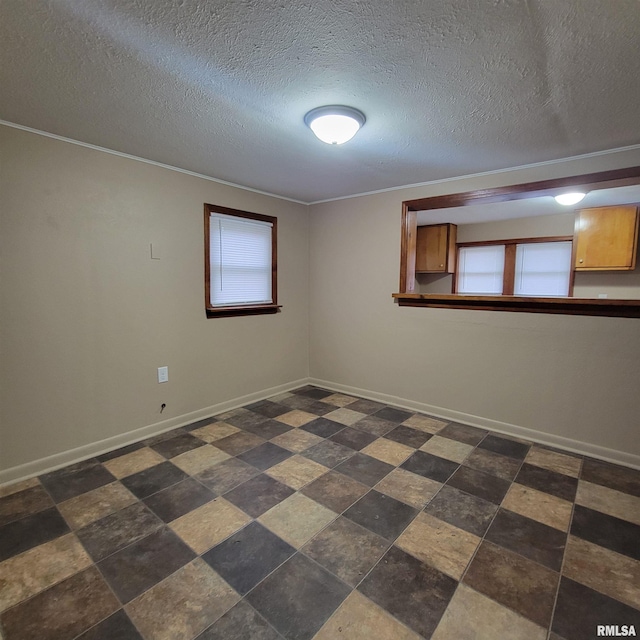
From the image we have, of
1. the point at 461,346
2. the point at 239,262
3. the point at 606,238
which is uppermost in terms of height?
the point at 606,238

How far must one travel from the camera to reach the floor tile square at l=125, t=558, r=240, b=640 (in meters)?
1.31

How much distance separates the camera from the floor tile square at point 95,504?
1934 millimetres

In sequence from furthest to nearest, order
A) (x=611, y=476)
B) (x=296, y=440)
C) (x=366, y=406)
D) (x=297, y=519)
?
(x=366, y=406)
(x=296, y=440)
(x=611, y=476)
(x=297, y=519)

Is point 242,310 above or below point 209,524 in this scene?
above

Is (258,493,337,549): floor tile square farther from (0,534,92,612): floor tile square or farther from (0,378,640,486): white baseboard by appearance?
(0,378,640,486): white baseboard

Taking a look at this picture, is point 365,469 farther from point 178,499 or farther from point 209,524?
point 178,499

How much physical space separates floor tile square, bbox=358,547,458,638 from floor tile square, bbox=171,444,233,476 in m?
1.39

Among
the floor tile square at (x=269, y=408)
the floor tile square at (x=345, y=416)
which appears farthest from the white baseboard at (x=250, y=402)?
the floor tile square at (x=345, y=416)

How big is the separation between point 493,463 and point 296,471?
1424mm

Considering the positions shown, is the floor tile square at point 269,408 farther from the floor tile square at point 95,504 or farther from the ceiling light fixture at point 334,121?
the ceiling light fixture at point 334,121

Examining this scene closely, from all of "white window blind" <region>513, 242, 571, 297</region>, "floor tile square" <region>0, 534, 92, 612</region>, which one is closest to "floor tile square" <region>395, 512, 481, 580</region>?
"floor tile square" <region>0, 534, 92, 612</region>

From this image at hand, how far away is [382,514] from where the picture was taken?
1.99 metres

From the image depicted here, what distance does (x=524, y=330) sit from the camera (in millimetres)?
2996

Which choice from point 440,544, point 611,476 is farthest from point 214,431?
point 611,476
